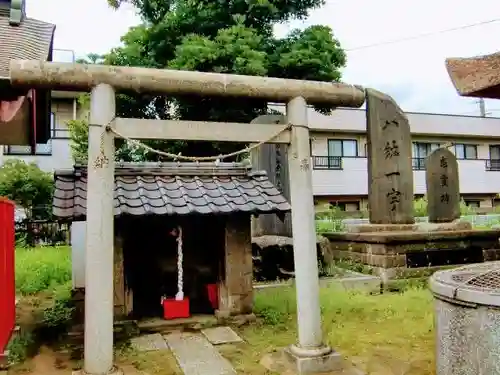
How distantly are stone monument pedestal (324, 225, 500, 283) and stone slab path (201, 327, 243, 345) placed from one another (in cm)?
522

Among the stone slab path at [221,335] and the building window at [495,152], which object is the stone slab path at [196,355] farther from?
the building window at [495,152]

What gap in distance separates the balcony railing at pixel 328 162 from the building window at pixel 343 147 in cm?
80

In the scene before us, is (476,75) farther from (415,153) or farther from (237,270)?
(415,153)

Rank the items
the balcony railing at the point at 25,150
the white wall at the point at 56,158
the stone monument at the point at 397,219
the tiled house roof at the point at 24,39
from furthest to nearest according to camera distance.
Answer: the white wall at the point at 56,158, the balcony railing at the point at 25,150, the stone monument at the point at 397,219, the tiled house roof at the point at 24,39

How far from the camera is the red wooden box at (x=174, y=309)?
7.97 m

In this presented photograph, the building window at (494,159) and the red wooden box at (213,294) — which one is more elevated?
the building window at (494,159)

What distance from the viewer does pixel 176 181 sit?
28.2 feet

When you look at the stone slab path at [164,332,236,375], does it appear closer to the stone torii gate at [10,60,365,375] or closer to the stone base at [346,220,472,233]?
the stone torii gate at [10,60,365,375]

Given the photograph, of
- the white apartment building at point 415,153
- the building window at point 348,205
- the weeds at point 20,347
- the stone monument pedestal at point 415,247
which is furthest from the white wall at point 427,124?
the weeds at point 20,347

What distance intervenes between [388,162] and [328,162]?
54.5 ft

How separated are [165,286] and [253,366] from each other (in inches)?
135

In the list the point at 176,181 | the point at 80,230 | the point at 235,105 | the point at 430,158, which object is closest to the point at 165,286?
the point at 176,181

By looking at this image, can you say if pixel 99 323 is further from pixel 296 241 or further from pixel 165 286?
pixel 165 286

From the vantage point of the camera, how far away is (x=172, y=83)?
18.1 ft
